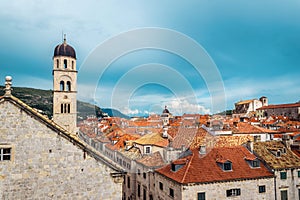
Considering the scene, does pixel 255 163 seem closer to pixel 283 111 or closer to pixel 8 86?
pixel 8 86

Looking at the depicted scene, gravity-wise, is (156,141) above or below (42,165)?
below

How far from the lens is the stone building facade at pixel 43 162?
10148 mm

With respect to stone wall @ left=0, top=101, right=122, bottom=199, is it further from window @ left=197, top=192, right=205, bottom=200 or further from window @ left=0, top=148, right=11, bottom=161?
window @ left=197, top=192, right=205, bottom=200

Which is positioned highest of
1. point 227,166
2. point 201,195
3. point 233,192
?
point 227,166

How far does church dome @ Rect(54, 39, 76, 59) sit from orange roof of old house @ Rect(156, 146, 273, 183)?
24.3 meters

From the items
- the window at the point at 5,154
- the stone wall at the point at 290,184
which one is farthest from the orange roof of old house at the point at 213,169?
the window at the point at 5,154

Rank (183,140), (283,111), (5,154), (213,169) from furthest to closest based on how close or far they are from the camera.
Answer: (283,111)
(183,140)
(213,169)
(5,154)

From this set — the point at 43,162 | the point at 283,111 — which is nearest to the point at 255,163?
the point at 43,162

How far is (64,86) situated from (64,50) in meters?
5.78

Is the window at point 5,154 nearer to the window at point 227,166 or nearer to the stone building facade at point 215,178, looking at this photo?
the stone building facade at point 215,178

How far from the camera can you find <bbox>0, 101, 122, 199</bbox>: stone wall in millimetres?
10148

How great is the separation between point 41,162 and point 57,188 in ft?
4.43

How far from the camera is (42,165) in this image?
10.5 metres

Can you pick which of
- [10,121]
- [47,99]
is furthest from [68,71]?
[47,99]
